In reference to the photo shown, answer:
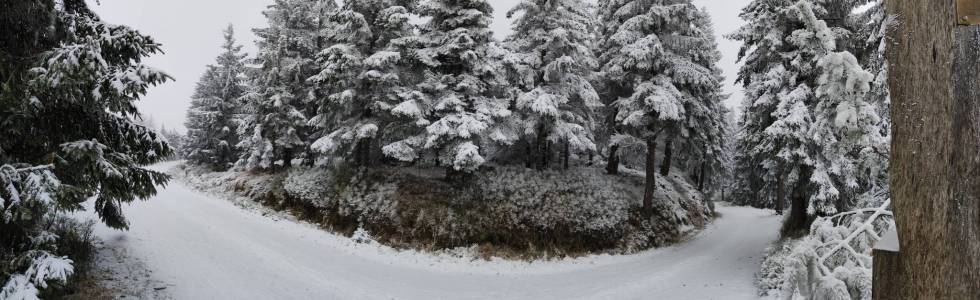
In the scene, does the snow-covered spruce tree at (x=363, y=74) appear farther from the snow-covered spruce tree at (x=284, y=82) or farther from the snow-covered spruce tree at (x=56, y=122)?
the snow-covered spruce tree at (x=56, y=122)

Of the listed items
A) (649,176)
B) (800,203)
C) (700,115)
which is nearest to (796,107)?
(800,203)

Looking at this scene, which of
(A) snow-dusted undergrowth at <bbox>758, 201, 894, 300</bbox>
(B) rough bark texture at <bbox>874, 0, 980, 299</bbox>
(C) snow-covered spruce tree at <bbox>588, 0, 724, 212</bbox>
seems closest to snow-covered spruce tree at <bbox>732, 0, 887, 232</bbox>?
(C) snow-covered spruce tree at <bbox>588, 0, 724, 212</bbox>

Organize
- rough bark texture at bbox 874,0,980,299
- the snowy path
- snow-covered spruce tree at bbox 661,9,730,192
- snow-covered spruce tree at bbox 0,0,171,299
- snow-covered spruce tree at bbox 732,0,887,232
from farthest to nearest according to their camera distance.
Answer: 1. snow-covered spruce tree at bbox 661,9,730,192
2. snow-covered spruce tree at bbox 732,0,887,232
3. the snowy path
4. snow-covered spruce tree at bbox 0,0,171,299
5. rough bark texture at bbox 874,0,980,299

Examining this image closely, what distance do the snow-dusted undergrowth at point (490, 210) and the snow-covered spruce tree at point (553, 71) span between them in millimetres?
1995

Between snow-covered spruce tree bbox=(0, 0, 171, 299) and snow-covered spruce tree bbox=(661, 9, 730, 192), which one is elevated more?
snow-covered spruce tree bbox=(661, 9, 730, 192)

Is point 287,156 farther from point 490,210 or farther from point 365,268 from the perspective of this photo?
point 490,210

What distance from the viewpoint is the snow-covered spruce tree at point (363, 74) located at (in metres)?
17.5

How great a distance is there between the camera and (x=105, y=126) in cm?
748

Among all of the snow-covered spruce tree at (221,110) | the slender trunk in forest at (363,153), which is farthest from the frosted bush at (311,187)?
the snow-covered spruce tree at (221,110)

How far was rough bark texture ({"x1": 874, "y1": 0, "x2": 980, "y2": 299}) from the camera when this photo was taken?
1.43 m

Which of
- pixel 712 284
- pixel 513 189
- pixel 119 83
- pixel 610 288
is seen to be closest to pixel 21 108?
pixel 119 83

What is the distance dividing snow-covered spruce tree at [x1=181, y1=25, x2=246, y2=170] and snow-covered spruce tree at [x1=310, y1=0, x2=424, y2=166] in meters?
17.9

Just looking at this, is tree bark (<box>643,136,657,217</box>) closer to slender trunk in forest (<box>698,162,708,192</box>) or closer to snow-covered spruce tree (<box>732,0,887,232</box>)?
snow-covered spruce tree (<box>732,0,887,232</box>)

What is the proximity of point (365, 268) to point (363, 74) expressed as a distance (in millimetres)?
7844
